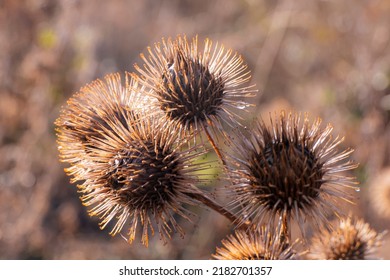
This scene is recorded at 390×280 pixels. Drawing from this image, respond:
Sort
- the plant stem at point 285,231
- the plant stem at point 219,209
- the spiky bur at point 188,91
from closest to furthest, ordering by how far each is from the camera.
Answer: the plant stem at point 285,231, the plant stem at point 219,209, the spiky bur at point 188,91

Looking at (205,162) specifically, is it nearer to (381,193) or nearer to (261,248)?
(261,248)

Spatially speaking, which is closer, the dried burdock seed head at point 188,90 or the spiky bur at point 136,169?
the spiky bur at point 136,169

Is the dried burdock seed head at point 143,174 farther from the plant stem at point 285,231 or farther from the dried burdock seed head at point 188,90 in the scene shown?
the plant stem at point 285,231

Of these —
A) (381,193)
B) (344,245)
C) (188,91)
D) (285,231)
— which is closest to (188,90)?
(188,91)

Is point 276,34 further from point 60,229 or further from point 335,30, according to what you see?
point 60,229

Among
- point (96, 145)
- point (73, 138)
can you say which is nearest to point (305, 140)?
point (96, 145)

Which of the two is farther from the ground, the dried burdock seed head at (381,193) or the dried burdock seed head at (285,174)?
the dried burdock seed head at (285,174)

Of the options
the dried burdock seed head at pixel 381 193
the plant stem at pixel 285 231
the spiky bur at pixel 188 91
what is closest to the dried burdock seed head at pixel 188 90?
the spiky bur at pixel 188 91
